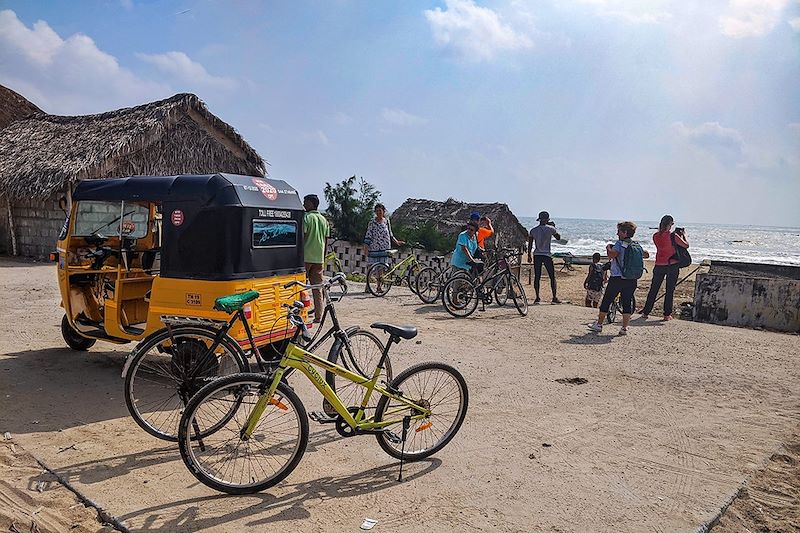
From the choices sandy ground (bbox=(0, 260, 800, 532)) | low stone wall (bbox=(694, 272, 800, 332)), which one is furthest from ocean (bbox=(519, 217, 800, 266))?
sandy ground (bbox=(0, 260, 800, 532))

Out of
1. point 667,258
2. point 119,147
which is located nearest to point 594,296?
point 667,258

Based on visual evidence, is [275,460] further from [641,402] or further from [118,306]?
[641,402]

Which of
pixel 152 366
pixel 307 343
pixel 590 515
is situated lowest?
pixel 590 515

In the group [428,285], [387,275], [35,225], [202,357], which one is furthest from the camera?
[35,225]

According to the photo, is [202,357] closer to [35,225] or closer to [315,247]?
[315,247]

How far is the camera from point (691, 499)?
370 centimetres

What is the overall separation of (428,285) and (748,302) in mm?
6197

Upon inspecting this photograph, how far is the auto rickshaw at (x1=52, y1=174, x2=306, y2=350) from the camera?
5.00m

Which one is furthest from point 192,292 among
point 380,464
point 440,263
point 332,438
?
point 440,263

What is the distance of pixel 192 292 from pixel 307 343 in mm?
1382

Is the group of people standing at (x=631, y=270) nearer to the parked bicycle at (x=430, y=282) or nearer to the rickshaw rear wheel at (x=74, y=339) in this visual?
the parked bicycle at (x=430, y=282)

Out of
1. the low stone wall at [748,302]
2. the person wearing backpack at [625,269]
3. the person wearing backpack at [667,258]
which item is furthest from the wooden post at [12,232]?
the low stone wall at [748,302]

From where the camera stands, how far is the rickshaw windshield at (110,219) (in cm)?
623

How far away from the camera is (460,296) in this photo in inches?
399
